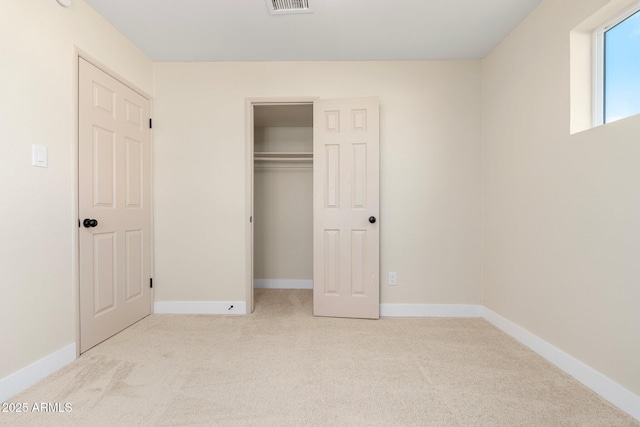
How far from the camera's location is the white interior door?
2.09m

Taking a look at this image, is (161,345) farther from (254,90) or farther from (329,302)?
(254,90)

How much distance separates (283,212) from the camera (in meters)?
4.12

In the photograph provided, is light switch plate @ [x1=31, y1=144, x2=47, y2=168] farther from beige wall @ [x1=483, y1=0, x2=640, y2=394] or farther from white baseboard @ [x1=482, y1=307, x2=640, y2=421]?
white baseboard @ [x1=482, y1=307, x2=640, y2=421]

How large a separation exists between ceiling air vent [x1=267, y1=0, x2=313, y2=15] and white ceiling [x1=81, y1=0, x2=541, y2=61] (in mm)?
47

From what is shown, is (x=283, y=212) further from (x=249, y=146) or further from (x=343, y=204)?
(x=343, y=204)

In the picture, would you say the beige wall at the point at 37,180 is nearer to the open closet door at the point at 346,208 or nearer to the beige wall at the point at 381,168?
the beige wall at the point at 381,168

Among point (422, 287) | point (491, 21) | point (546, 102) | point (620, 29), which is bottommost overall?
point (422, 287)

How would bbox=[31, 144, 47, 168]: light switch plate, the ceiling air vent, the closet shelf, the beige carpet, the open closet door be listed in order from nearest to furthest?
the beige carpet → bbox=[31, 144, 47, 168]: light switch plate → the ceiling air vent → the open closet door → the closet shelf

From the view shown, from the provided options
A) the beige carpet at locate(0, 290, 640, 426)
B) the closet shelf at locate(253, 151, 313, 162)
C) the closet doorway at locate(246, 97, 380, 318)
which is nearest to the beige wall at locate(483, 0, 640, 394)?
the beige carpet at locate(0, 290, 640, 426)

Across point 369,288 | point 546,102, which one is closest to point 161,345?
point 369,288

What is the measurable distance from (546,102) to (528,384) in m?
1.81

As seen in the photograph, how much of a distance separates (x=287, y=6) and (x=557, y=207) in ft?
7.49

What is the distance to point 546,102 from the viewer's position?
204 cm

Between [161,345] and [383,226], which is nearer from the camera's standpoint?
[161,345]
